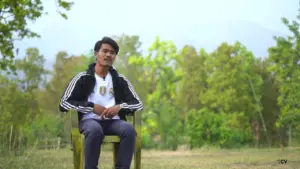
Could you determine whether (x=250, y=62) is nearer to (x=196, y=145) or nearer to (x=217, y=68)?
(x=217, y=68)

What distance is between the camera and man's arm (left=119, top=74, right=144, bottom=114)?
4223 millimetres

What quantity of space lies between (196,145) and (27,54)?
1369 cm

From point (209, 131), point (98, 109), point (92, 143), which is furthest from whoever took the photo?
point (209, 131)

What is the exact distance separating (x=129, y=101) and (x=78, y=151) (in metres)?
0.65

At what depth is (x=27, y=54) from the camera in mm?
30297

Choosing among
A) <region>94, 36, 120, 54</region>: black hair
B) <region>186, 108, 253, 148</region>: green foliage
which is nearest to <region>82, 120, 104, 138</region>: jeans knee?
<region>94, 36, 120, 54</region>: black hair

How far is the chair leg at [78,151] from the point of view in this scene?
13.0 feet

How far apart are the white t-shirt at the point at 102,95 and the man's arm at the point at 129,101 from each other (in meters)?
0.12

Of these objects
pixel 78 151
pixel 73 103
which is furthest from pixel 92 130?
pixel 73 103

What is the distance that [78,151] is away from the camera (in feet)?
13.1

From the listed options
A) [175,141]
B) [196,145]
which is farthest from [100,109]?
[175,141]

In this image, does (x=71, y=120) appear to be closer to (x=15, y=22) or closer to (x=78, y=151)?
(x=78, y=151)

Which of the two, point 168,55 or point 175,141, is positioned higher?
point 168,55

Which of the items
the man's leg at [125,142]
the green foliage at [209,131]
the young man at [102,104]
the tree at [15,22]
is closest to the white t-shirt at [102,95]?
the young man at [102,104]
